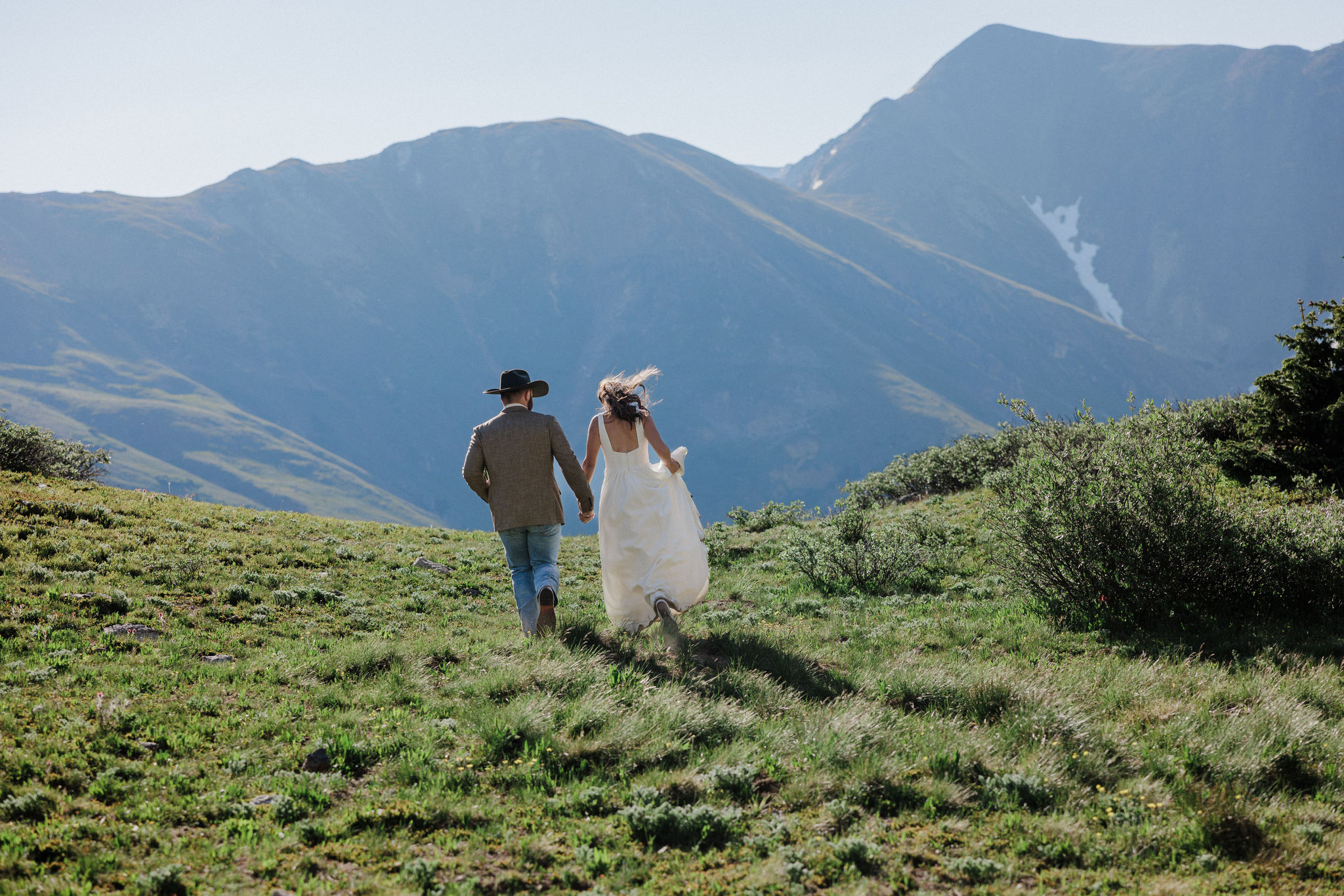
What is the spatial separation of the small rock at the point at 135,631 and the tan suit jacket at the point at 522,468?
3.56 meters

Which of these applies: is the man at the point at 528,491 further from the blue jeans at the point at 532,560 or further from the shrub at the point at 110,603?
the shrub at the point at 110,603

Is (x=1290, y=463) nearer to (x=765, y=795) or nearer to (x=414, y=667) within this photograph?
(x=765, y=795)

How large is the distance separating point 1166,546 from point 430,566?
1161 centimetres

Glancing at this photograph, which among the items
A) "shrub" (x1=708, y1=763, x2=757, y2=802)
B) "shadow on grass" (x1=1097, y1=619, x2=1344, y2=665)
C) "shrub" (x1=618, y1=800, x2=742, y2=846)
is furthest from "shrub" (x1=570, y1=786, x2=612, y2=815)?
"shadow on grass" (x1=1097, y1=619, x2=1344, y2=665)

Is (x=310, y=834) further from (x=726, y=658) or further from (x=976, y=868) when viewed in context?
(x=726, y=658)

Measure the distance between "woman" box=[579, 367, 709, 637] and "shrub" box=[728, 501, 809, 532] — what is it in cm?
1143

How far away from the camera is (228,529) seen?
557 inches

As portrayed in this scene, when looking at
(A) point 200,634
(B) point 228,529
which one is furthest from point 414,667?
(B) point 228,529

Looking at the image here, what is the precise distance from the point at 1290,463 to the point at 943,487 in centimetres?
1231

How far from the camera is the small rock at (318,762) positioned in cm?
549

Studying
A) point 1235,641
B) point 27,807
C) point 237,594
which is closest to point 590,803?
point 27,807

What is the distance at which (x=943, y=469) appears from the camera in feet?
81.7

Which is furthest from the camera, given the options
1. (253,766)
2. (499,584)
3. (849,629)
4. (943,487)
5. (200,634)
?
(943,487)

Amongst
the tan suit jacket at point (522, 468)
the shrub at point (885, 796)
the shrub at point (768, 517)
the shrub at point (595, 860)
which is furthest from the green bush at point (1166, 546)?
the shrub at point (768, 517)
